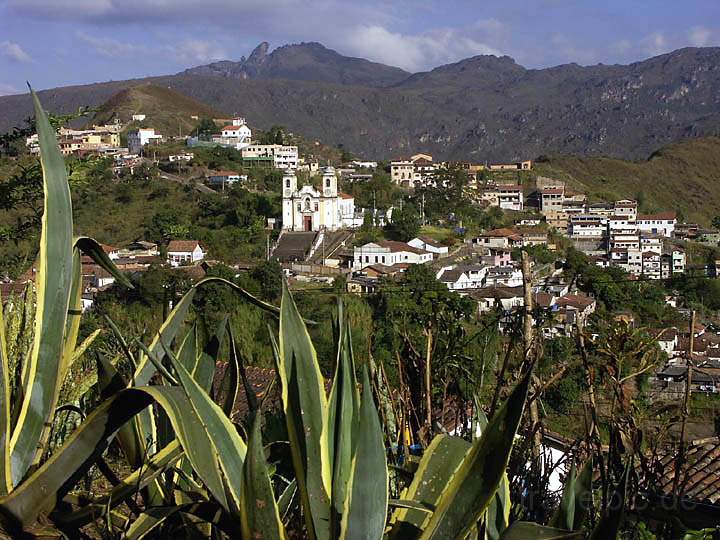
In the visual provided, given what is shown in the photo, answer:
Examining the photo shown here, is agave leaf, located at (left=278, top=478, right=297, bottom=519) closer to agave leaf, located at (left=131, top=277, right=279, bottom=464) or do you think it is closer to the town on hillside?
agave leaf, located at (left=131, top=277, right=279, bottom=464)

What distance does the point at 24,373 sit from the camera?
1308 mm

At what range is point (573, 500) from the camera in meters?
1.23

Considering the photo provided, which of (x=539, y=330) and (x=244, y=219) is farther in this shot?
(x=244, y=219)

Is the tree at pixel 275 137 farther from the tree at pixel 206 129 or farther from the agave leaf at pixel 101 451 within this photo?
the agave leaf at pixel 101 451

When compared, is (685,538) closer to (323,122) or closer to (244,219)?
(244,219)

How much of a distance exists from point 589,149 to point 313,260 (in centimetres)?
9734

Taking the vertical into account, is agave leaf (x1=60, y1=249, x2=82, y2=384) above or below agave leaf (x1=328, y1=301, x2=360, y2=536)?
above

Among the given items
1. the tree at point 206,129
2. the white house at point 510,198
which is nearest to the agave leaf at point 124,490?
the white house at point 510,198

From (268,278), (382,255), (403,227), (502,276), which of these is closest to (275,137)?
(403,227)

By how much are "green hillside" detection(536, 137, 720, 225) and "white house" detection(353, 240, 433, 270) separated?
28.0 meters

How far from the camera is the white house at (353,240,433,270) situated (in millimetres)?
29938

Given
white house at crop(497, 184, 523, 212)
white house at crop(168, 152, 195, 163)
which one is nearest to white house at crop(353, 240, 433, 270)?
white house at crop(168, 152, 195, 163)

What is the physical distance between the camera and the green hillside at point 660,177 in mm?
62281

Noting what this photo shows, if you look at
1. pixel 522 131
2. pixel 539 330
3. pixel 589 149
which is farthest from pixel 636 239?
pixel 522 131
